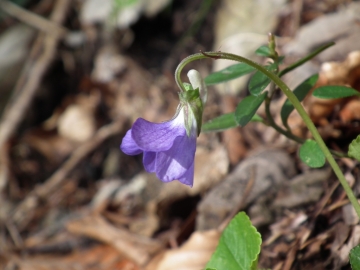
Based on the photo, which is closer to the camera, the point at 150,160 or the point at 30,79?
the point at 150,160

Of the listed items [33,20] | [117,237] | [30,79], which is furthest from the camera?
[33,20]

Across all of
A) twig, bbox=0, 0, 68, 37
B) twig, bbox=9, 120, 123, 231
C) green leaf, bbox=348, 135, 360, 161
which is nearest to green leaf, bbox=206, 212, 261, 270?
green leaf, bbox=348, 135, 360, 161

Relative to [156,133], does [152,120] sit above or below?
below

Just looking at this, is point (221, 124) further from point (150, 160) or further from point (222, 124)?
point (150, 160)

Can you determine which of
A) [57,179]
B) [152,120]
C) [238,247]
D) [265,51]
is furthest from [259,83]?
[57,179]

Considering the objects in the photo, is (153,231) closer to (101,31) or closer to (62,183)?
(62,183)

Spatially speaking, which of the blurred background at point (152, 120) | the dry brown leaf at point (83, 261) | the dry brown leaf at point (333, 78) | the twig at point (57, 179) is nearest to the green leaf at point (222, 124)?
the blurred background at point (152, 120)
